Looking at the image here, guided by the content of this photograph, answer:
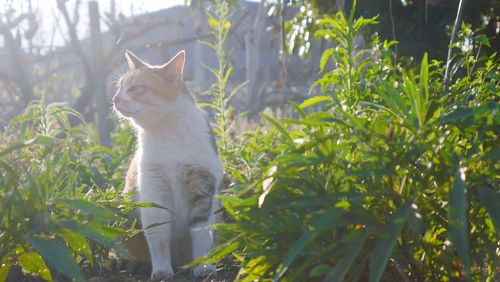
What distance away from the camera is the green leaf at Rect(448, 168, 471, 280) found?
4.41 ft

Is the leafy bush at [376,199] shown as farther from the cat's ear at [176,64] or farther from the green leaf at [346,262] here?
the cat's ear at [176,64]

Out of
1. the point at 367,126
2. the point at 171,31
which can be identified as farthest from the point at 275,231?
the point at 171,31

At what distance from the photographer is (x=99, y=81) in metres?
6.84

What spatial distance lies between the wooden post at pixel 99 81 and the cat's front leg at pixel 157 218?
3834mm

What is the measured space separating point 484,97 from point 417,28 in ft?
8.70

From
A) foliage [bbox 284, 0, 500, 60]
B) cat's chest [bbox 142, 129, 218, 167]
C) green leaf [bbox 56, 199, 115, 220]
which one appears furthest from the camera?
foliage [bbox 284, 0, 500, 60]

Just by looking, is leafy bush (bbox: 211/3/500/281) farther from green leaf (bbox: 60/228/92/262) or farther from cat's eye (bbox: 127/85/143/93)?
cat's eye (bbox: 127/85/143/93)

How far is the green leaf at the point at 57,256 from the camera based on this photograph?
156 cm

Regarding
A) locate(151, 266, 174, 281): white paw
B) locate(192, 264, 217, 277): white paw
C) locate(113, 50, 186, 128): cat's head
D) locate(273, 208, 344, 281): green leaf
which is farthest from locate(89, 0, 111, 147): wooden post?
locate(273, 208, 344, 281): green leaf

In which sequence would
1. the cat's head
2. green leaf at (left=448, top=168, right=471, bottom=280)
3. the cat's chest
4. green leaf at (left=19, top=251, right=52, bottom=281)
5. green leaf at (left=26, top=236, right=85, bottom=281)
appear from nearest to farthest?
1. green leaf at (left=448, top=168, right=471, bottom=280)
2. green leaf at (left=26, top=236, right=85, bottom=281)
3. green leaf at (left=19, top=251, right=52, bottom=281)
4. the cat's chest
5. the cat's head

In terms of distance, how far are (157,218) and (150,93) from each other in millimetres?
697

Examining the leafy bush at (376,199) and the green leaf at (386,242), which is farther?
the leafy bush at (376,199)

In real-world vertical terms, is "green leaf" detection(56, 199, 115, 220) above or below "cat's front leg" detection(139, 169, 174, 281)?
above

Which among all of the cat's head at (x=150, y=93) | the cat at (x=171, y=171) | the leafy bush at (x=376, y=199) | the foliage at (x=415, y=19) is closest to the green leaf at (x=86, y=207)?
the leafy bush at (x=376, y=199)
